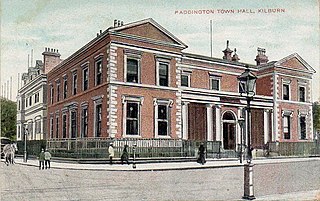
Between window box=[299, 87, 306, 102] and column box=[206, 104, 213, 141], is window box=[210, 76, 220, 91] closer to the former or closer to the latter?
column box=[206, 104, 213, 141]

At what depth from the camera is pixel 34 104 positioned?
12.3 ft

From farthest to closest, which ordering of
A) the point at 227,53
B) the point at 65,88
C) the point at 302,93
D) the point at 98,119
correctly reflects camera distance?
the point at 302,93, the point at 227,53, the point at 65,88, the point at 98,119

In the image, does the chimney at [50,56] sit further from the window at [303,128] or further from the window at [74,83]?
the window at [303,128]

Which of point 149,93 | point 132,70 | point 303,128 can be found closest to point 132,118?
point 149,93

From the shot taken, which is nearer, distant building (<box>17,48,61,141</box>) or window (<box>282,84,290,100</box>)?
distant building (<box>17,48,61,141</box>)

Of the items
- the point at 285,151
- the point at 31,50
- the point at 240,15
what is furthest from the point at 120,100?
the point at 285,151

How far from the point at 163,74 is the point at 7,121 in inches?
54.2

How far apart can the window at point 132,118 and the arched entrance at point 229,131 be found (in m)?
0.76

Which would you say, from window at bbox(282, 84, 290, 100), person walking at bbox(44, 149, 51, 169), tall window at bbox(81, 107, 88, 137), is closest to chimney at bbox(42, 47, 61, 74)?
tall window at bbox(81, 107, 88, 137)

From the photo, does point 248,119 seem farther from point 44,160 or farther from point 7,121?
point 7,121

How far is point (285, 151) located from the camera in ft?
13.5

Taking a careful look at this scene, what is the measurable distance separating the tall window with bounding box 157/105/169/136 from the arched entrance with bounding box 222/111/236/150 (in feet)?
1.65

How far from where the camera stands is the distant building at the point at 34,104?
3.75 meters

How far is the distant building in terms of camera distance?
375 cm
